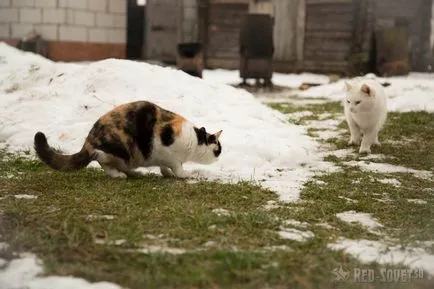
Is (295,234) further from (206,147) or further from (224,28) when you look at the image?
(224,28)

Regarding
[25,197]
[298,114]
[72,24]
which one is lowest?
[25,197]

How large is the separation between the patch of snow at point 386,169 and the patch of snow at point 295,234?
6.75 feet

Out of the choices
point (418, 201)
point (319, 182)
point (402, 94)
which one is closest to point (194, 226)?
point (319, 182)

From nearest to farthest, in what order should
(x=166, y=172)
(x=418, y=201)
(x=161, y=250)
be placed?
(x=161, y=250) → (x=418, y=201) → (x=166, y=172)

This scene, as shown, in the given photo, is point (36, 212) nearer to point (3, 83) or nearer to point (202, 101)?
point (202, 101)

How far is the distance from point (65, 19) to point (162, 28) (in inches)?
142

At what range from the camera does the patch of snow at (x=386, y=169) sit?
449cm

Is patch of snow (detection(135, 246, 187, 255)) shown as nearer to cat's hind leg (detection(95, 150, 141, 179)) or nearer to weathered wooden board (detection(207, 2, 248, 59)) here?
cat's hind leg (detection(95, 150, 141, 179))

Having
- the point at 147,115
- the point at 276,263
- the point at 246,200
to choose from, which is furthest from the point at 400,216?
the point at 147,115

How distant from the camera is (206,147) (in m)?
4.25

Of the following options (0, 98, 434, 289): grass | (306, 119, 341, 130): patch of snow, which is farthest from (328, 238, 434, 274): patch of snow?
(306, 119, 341, 130): patch of snow

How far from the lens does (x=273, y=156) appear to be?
4867 mm

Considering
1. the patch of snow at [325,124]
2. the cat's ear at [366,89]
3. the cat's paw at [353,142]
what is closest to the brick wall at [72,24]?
the patch of snow at [325,124]

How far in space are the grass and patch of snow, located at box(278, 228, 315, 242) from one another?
38 mm
